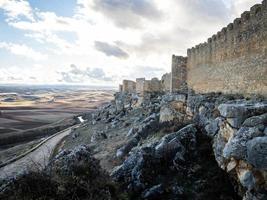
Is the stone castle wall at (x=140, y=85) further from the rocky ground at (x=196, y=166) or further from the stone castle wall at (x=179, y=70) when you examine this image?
the rocky ground at (x=196, y=166)

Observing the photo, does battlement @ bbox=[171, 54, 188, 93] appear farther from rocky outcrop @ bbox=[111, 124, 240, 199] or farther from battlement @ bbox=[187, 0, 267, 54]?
rocky outcrop @ bbox=[111, 124, 240, 199]

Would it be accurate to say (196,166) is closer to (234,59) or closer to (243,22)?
(234,59)

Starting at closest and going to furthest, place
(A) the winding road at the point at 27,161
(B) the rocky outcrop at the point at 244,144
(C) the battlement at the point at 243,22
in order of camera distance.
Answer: (B) the rocky outcrop at the point at 244,144
(C) the battlement at the point at 243,22
(A) the winding road at the point at 27,161

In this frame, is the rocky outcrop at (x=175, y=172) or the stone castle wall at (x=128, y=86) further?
the stone castle wall at (x=128, y=86)

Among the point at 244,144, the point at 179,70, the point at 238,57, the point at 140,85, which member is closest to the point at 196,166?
the point at 244,144

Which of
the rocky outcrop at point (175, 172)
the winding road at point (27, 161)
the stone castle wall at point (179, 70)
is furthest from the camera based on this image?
the stone castle wall at point (179, 70)

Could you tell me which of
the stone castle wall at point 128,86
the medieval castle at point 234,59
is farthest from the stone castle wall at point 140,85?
the medieval castle at point 234,59

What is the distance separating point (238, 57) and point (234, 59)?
→ 534 mm

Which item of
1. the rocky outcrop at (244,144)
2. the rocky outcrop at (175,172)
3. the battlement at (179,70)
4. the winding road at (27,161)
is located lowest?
the winding road at (27,161)

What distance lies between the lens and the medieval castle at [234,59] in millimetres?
13883

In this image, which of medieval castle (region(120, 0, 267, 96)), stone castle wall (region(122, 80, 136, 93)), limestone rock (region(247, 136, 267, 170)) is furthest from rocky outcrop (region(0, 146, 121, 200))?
stone castle wall (region(122, 80, 136, 93))

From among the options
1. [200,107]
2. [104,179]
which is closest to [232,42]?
[200,107]

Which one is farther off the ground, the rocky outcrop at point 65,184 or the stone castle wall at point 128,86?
the stone castle wall at point 128,86

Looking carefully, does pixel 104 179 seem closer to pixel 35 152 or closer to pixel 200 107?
pixel 200 107
